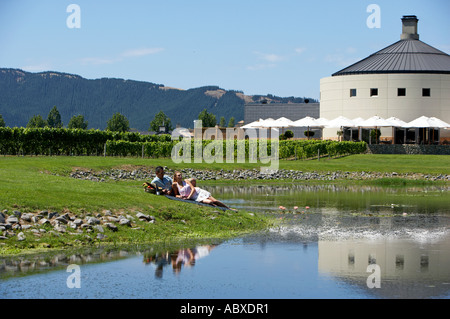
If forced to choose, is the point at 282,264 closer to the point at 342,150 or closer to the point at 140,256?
the point at 140,256

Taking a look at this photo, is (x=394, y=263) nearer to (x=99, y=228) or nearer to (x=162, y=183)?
(x=99, y=228)

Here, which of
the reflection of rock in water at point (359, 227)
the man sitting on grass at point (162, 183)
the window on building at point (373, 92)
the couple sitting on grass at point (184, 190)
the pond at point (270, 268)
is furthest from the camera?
the window on building at point (373, 92)

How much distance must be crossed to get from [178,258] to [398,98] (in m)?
75.5

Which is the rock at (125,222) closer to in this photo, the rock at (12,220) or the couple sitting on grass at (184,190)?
the rock at (12,220)

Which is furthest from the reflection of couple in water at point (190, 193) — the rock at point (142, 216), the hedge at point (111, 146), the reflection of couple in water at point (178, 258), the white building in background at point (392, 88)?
the white building in background at point (392, 88)

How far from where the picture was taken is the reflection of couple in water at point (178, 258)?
14.9 metres

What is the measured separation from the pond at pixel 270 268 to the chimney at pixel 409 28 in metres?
82.4

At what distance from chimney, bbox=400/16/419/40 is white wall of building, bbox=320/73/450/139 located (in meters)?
16.0

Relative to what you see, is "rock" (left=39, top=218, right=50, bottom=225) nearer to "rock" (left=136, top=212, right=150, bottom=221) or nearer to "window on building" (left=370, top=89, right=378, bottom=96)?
"rock" (left=136, top=212, right=150, bottom=221)

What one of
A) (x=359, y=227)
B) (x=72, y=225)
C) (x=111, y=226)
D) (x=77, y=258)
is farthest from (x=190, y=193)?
(x=77, y=258)

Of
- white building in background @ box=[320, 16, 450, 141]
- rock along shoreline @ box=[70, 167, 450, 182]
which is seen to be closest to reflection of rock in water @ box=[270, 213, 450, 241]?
rock along shoreline @ box=[70, 167, 450, 182]

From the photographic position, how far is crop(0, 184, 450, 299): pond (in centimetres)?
1259

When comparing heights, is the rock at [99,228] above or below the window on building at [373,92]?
below

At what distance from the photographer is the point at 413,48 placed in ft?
315
